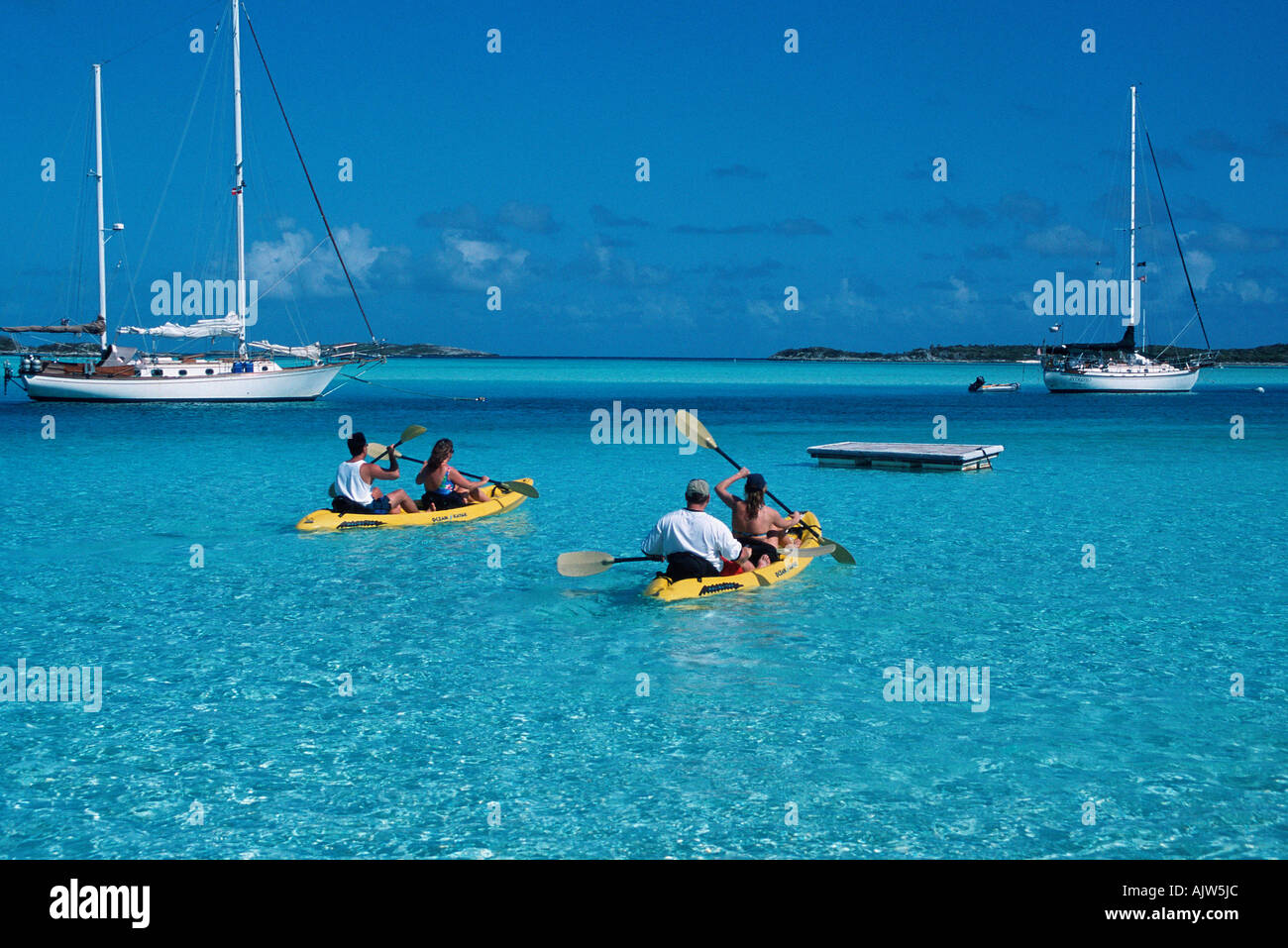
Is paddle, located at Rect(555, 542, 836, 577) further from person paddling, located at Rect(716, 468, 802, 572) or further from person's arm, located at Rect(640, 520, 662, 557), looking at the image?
person's arm, located at Rect(640, 520, 662, 557)

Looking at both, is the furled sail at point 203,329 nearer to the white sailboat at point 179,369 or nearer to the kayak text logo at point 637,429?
the white sailboat at point 179,369

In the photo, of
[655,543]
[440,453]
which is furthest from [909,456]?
[655,543]

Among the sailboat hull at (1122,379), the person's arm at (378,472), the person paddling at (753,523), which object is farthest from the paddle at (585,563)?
the sailboat hull at (1122,379)

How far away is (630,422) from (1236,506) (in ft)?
105

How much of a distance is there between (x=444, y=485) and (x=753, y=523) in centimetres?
746

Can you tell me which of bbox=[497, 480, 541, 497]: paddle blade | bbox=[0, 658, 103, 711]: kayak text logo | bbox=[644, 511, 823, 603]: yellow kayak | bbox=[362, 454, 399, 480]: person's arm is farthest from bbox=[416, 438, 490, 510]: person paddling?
bbox=[0, 658, 103, 711]: kayak text logo

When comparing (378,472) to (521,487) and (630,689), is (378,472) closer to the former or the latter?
(521,487)

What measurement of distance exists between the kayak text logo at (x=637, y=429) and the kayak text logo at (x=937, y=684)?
2042cm

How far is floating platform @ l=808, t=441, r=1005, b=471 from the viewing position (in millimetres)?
27375

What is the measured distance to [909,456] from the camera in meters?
27.8

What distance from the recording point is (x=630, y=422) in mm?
51062

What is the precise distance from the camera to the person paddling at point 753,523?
13.3 meters
